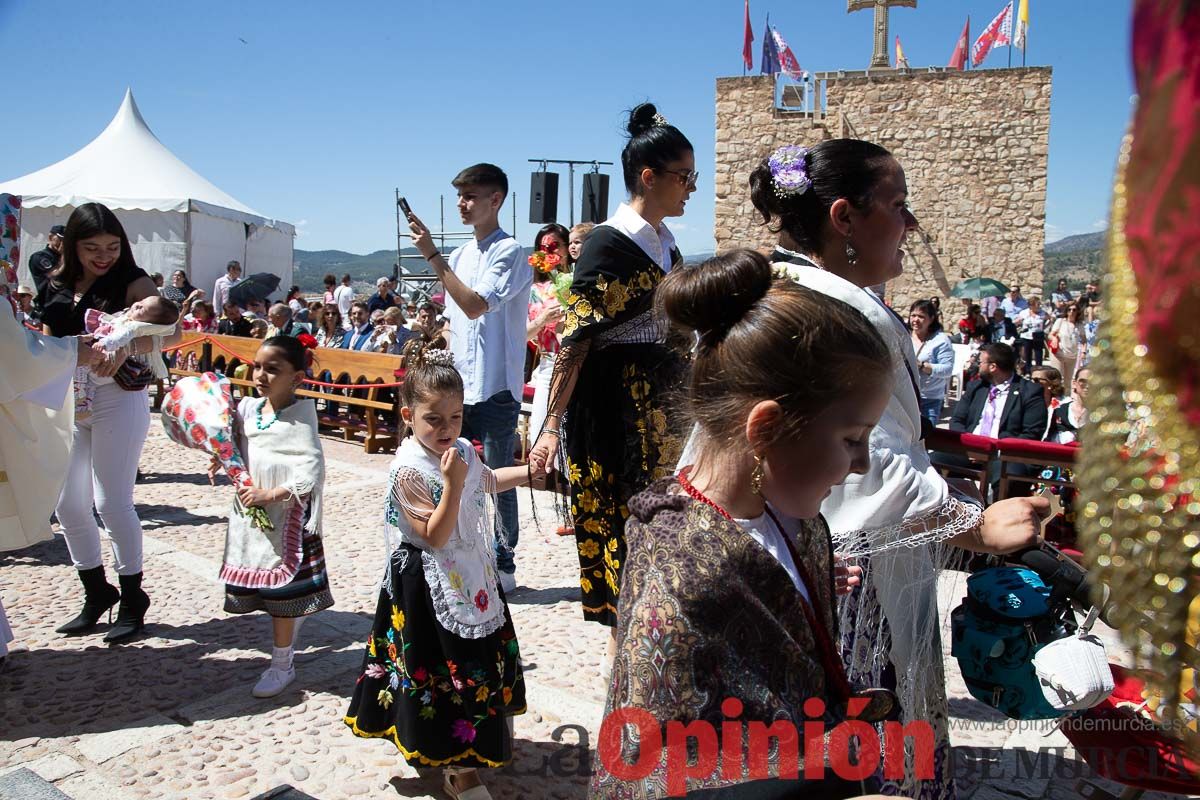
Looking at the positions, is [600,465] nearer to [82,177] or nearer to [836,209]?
[836,209]

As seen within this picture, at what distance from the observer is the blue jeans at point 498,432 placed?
14.9 feet

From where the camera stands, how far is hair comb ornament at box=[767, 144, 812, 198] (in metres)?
2.02

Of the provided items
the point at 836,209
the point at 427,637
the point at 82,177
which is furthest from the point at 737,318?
the point at 82,177

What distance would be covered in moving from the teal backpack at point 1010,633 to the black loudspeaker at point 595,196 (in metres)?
15.4

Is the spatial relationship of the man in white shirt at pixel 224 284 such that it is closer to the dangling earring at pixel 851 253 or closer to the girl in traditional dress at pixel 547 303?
the girl in traditional dress at pixel 547 303

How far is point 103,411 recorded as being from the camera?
382 cm

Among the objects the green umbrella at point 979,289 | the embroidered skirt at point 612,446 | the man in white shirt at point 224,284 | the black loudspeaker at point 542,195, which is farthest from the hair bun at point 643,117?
the green umbrella at point 979,289

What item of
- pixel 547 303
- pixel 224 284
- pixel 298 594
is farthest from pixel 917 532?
pixel 224 284

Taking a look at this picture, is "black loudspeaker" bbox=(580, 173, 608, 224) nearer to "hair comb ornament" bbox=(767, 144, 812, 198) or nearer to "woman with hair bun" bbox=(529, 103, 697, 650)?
"woman with hair bun" bbox=(529, 103, 697, 650)

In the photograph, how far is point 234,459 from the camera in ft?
11.3

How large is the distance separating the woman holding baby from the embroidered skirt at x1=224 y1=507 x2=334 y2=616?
0.85 meters

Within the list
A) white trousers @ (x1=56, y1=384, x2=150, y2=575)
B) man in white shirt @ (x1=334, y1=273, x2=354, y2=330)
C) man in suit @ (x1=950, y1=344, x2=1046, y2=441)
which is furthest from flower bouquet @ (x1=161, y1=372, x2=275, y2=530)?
man in white shirt @ (x1=334, y1=273, x2=354, y2=330)

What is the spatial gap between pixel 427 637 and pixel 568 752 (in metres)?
0.73

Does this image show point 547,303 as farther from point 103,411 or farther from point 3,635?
point 3,635
